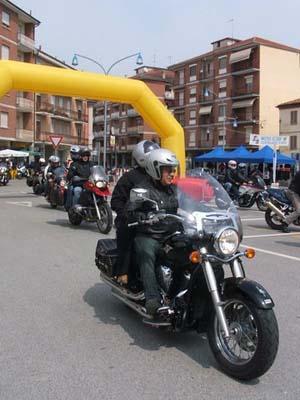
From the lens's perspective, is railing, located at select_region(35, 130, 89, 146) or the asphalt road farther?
railing, located at select_region(35, 130, 89, 146)

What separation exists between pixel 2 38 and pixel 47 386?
167 feet

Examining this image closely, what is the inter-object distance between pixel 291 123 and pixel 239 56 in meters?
14.3

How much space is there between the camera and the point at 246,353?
3773 millimetres

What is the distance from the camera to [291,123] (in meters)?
54.3

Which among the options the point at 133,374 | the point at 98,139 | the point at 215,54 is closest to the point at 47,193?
the point at 133,374

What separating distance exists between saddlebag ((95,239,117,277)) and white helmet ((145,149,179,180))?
99 centimetres

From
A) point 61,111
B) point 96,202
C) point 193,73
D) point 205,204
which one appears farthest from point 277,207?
point 193,73

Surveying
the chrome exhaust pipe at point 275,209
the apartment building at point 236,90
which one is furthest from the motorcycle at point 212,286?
the apartment building at point 236,90

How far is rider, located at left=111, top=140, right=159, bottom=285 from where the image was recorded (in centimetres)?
465

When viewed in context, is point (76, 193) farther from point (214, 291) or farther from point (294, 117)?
point (294, 117)

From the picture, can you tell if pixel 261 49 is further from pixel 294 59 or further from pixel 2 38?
pixel 2 38

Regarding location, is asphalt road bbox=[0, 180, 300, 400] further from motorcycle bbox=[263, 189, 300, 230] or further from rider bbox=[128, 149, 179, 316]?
motorcycle bbox=[263, 189, 300, 230]

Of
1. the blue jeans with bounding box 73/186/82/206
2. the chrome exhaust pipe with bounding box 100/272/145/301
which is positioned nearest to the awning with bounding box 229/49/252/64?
the blue jeans with bounding box 73/186/82/206

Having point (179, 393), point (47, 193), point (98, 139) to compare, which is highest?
point (98, 139)
